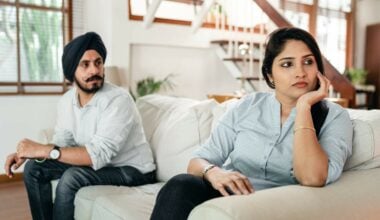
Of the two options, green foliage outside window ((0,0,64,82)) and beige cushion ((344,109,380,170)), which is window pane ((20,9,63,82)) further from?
beige cushion ((344,109,380,170))

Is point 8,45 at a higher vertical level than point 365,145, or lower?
higher

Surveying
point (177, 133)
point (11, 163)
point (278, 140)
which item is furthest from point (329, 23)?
point (11, 163)

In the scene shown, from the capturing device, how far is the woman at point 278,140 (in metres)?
1.10

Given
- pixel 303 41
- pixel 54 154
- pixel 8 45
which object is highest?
pixel 8 45

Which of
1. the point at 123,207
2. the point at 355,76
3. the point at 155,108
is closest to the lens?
Result: the point at 123,207

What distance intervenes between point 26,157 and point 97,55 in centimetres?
60

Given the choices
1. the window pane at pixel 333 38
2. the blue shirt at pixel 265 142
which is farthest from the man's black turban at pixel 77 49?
the window pane at pixel 333 38

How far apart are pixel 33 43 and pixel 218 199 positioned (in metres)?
3.24

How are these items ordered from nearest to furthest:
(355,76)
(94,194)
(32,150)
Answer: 1. (94,194)
2. (32,150)
3. (355,76)

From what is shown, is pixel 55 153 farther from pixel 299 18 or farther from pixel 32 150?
pixel 299 18

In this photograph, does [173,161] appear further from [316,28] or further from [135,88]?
[316,28]

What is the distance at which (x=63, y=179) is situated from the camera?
1.71m

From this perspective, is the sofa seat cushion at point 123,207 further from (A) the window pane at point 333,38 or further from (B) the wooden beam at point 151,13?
(A) the window pane at point 333,38

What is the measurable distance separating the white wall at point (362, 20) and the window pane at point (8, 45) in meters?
5.40
